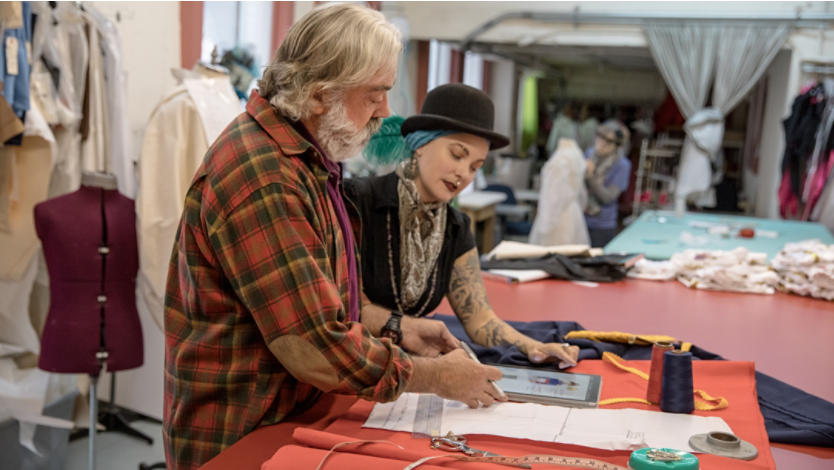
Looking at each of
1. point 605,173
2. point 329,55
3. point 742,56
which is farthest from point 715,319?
point 742,56

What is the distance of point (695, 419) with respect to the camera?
4.98ft

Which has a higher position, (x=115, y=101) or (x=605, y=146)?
(x=115, y=101)

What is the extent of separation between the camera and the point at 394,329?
1.79 meters

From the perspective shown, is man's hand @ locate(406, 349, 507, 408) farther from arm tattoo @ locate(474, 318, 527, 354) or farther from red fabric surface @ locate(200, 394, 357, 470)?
arm tattoo @ locate(474, 318, 527, 354)

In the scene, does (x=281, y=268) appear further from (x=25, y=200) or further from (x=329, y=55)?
(x=25, y=200)

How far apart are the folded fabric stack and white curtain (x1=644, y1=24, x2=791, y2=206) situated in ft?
13.9

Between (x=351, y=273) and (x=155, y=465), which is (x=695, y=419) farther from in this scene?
(x=155, y=465)

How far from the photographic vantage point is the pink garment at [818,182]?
21.8ft

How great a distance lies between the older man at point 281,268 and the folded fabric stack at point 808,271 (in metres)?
2.48

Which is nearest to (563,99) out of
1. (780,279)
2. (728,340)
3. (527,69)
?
(527,69)

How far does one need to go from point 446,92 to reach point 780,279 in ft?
7.46

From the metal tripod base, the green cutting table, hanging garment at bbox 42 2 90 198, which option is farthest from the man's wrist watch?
the green cutting table

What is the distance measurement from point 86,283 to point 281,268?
1.80 metres

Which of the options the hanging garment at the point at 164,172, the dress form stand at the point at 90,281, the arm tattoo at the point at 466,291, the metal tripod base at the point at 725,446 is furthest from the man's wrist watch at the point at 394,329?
the hanging garment at the point at 164,172
